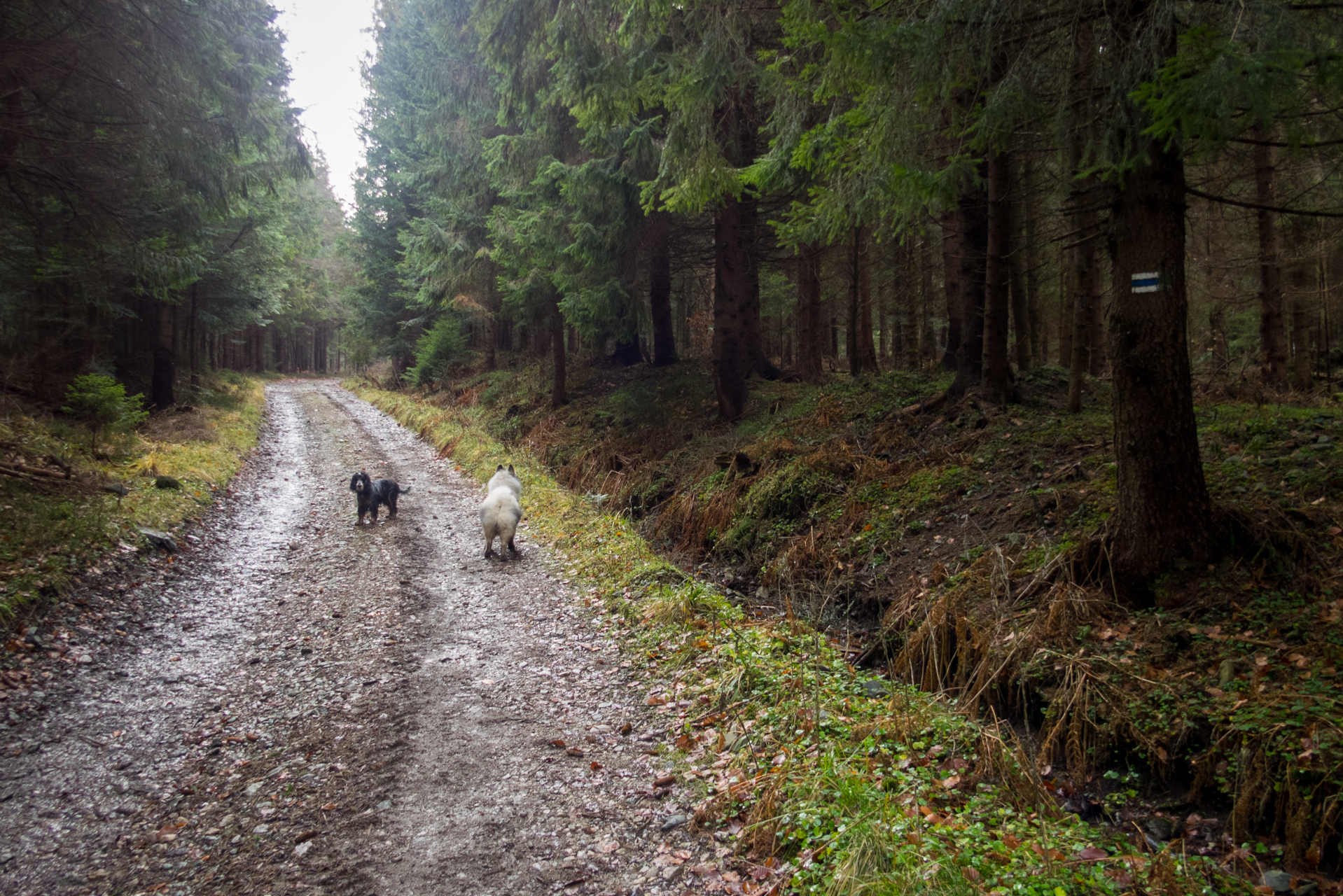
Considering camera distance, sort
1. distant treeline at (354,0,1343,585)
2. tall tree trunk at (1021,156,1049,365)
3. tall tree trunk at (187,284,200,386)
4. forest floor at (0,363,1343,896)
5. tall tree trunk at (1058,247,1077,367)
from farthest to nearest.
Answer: tall tree trunk at (187,284,200,386) < tall tree trunk at (1058,247,1077,367) < tall tree trunk at (1021,156,1049,365) < distant treeline at (354,0,1343,585) < forest floor at (0,363,1343,896)

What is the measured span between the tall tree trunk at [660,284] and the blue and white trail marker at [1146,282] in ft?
34.5

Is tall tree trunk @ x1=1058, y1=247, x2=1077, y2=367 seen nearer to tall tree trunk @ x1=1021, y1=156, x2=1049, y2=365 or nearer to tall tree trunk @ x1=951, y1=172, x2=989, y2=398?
tall tree trunk @ x1=1021, y1=156, x2=1049, y2=365

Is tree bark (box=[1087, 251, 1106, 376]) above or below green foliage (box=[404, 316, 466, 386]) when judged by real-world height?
below

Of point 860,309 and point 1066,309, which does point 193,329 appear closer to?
point 860,309

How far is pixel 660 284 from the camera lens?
53.7 ft

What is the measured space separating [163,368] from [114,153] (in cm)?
1113

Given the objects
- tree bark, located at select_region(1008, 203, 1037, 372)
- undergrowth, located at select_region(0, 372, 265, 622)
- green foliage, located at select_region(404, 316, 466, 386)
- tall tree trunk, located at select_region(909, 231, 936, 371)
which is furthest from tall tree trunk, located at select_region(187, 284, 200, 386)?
tree bark, located at select_region(1008, 203, 1037, 372)

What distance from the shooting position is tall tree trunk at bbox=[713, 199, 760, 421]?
1285 centimetres

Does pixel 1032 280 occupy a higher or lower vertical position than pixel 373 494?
higher

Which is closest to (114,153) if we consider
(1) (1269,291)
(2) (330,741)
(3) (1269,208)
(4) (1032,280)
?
(2) (330,741)

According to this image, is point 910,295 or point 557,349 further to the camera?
point 557,349

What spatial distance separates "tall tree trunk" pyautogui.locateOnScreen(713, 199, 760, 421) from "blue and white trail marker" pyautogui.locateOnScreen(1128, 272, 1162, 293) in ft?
27.9

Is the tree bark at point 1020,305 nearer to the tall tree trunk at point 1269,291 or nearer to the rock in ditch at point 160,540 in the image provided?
the tall tree trunk at point 1269,291

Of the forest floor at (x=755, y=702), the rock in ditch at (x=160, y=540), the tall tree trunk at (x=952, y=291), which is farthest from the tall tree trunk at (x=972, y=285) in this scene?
the rock in ditch at (x=160, y=540)
